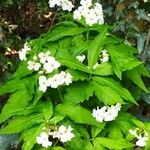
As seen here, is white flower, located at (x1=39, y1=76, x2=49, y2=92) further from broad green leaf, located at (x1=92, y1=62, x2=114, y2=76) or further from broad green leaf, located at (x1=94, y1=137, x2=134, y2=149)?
broad green leaf, located at (x1=94, y1=137, x2=134, y2=149)

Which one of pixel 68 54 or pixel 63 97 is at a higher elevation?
pixel 68 54

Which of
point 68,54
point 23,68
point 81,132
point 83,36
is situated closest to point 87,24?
point 83,36

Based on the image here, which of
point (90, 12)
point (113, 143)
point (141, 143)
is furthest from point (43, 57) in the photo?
point (141, 143)

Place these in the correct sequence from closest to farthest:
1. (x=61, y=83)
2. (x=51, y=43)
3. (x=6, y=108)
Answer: (x=61, y=83)
(x=6, y=108)
(x=51, y=43)

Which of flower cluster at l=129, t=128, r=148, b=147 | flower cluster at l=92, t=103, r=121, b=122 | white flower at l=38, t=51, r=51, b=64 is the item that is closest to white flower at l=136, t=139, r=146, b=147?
flower cluster at l=129, t=128, r=148, b=147

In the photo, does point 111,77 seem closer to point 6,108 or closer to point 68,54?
point 68,54

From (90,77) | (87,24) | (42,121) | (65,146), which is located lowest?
(65,146)

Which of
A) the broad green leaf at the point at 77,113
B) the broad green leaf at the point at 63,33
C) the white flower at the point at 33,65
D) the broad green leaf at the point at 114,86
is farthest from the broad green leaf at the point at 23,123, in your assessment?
the broad green leaf at the point at 63,33

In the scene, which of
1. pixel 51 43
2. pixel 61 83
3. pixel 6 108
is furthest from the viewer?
pixel 51 43
